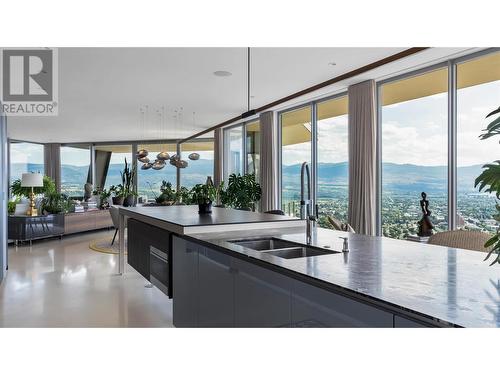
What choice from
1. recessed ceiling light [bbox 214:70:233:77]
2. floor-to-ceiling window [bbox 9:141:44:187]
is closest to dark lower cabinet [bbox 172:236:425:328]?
recessed ceiling light [bbox 214:70:233:77]

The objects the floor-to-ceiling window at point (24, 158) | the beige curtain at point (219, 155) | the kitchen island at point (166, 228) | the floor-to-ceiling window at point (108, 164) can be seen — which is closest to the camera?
the kitchen island at point (166, 228)

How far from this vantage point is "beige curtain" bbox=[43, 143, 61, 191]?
14922 mm

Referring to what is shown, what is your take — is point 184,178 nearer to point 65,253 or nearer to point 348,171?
point 65,253

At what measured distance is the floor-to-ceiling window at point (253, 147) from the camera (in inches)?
362

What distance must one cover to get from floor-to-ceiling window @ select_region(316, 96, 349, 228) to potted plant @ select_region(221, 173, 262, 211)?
2.02 m

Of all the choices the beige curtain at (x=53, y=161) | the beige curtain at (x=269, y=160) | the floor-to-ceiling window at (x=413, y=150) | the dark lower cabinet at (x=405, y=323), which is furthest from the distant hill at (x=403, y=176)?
the beige curtain at (x=53, y=161)

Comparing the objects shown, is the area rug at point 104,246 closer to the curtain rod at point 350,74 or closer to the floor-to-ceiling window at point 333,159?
the curtain rod at point 350,74

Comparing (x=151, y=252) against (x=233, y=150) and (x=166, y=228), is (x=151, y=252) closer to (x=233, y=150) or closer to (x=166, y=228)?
(x=166, y=228)

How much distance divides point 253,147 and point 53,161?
942 cm

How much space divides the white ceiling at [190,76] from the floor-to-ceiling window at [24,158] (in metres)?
4.52

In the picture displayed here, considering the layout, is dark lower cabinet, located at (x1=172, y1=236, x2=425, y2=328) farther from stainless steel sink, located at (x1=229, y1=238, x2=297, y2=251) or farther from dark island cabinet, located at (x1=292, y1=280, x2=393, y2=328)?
stainless steel sink, located at (x1=229, y1=238, x2=297, y2=251)

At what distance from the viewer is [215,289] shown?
230 centimetres

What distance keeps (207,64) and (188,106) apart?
2.94 meters
